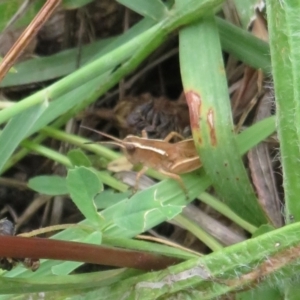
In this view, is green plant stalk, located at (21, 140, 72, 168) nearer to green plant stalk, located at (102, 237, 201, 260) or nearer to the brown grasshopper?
the brown grasshopper

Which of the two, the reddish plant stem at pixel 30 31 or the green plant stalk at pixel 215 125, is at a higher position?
the reddish plant stem at pixel 30 31

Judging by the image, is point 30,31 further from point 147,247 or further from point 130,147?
point 147,247

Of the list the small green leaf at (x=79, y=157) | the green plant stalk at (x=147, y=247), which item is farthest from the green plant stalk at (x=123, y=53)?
the green plant stalk at (x=147, y=247)

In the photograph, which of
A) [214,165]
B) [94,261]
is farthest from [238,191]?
[94,261]

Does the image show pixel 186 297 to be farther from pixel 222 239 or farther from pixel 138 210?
pixel 222 239

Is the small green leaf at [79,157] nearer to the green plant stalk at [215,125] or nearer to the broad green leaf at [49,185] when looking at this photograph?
the broad green leaf at [49,185]
